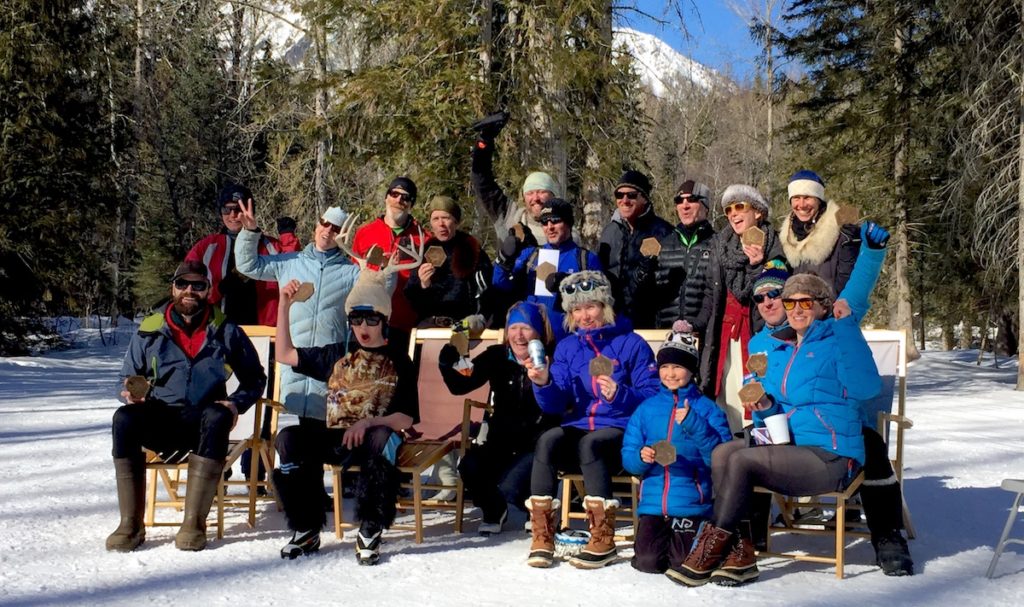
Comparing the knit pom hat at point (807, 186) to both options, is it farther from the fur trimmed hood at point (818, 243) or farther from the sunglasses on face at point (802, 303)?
the sunglasses on face at point (802, 303)

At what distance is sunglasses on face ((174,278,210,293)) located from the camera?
16.0 feet

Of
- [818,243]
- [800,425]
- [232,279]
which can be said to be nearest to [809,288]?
[800,425]

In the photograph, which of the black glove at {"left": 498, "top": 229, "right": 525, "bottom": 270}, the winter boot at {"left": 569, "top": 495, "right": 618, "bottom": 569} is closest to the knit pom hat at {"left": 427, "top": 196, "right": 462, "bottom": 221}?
the black glove at {"left": 498, "top": 229, "right": 525, "bottom": 270}

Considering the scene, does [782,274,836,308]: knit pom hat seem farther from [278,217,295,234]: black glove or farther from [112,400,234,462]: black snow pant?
[278,217,295,234]: black glove

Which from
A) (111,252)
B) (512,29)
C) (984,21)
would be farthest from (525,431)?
(111,252)

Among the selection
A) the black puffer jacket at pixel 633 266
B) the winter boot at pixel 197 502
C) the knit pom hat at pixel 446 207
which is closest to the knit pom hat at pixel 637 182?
the black puffer jacket at pixel 633 266

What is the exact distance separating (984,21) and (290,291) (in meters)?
12.8

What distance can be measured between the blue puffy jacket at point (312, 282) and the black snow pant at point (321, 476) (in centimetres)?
65

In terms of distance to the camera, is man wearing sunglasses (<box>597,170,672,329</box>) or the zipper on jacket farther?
man wearing sunglasses (<box>597,170,672,329</box>)

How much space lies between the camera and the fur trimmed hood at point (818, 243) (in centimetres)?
507

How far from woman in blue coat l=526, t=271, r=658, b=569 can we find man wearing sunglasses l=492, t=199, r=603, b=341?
9.6 inches

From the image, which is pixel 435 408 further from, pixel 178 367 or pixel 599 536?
pixel 599 536

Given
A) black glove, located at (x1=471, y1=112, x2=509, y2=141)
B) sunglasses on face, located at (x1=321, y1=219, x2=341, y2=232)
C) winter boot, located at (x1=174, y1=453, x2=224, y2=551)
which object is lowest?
winter boot, located at (x1=174, y1=453, x2=224, y2=551)

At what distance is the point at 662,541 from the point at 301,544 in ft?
5.45
